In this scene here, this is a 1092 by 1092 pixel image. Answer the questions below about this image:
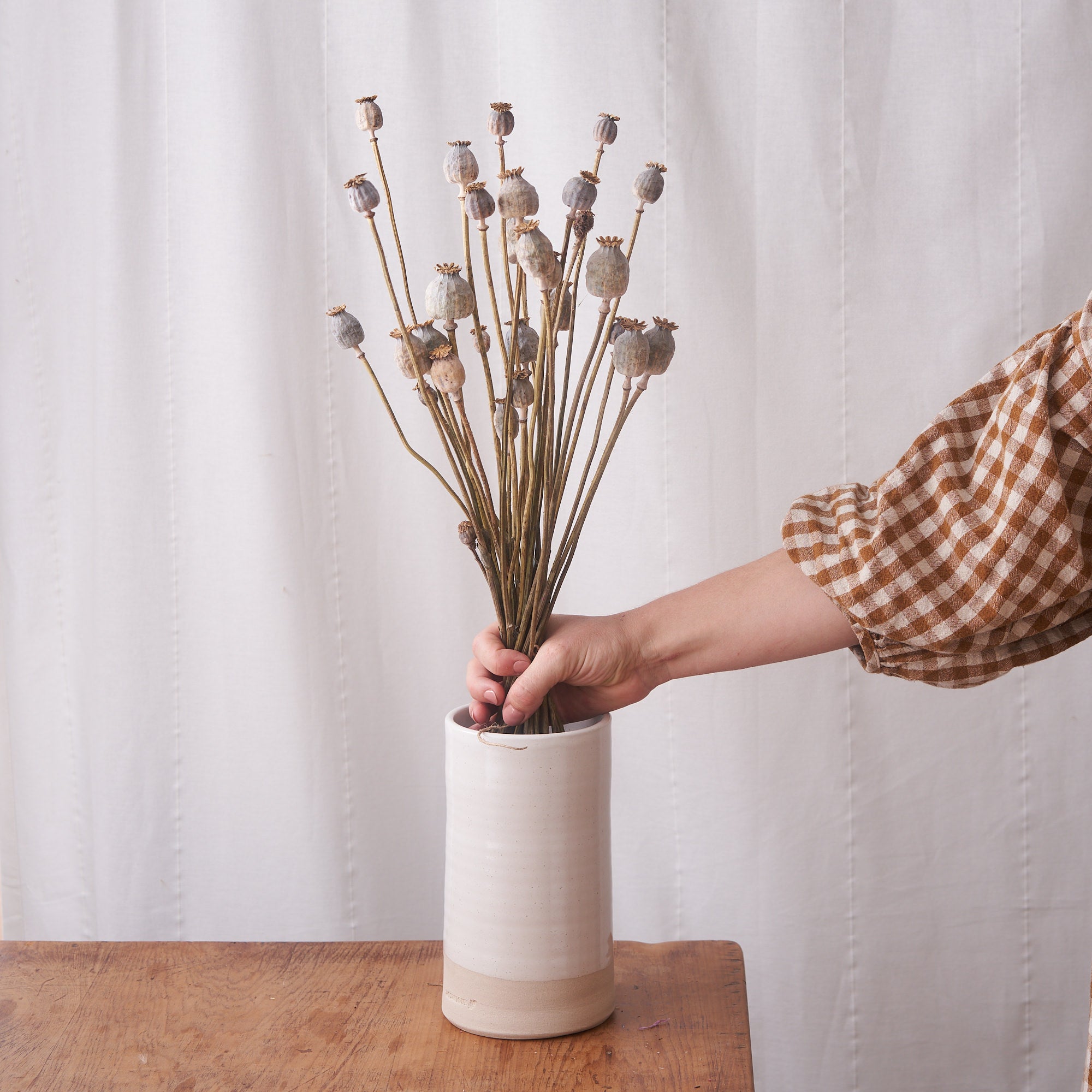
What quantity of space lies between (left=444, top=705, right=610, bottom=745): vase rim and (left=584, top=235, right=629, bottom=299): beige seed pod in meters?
0.33

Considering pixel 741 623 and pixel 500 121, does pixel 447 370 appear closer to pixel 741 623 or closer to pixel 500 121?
pixel 500 121

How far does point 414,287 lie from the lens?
52.6 inches

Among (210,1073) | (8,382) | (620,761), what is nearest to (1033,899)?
(620,761)

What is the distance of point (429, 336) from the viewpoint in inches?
32.2

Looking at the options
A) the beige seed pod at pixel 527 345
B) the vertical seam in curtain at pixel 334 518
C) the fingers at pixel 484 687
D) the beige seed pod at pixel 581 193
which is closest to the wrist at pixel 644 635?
the fingers at pixel 484 687

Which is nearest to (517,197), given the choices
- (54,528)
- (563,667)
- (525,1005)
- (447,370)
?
(447,370)

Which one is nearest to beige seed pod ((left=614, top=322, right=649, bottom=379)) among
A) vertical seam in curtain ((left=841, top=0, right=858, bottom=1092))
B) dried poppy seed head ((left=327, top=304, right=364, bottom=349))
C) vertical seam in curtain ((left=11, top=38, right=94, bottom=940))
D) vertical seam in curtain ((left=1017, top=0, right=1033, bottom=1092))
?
dried poppy seed head ((left=327, top=304, right=364, bottom=349))

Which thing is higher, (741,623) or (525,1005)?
(741,623)

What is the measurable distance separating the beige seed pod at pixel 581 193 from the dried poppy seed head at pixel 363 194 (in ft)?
0.48

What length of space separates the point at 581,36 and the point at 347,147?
32 cm

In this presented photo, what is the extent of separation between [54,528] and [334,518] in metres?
0.39

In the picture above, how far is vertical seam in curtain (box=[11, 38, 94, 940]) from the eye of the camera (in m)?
1.37

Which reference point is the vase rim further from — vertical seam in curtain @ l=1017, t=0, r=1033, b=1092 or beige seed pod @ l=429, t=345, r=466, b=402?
vertical seam in curtain @ l=1017, t=0, r=1033, b=1092

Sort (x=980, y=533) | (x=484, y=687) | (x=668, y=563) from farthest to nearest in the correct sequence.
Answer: (x=668, y=563), (x=484, y=687), (x=980, y=533)
